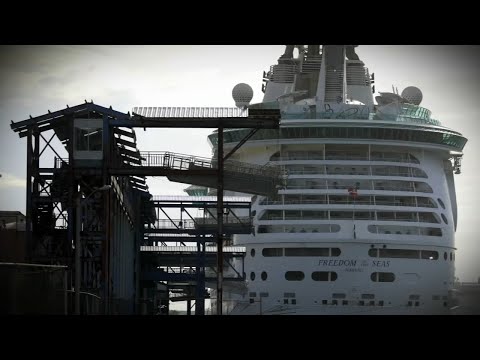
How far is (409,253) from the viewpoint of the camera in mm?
71312

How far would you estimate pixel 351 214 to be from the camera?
7275cm

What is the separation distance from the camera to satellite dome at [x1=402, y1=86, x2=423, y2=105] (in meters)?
83.3

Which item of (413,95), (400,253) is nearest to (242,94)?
(413,95)

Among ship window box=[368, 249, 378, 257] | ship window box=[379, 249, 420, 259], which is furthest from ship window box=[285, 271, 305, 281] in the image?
ship window box=[379, 249, 420, 259]

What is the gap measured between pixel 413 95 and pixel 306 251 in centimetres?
1811

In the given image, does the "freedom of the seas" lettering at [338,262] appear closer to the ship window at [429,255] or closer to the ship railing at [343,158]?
the ship window at [429,255]

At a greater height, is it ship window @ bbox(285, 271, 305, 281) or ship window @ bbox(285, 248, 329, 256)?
ship window @ bbox(285, 248, 329, 256)

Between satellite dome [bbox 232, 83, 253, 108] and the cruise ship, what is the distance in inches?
181

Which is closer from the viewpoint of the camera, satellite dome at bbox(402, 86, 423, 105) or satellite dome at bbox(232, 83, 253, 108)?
satellite dome at bbox(402, 86, 423, 105)

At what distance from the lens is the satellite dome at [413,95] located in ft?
273

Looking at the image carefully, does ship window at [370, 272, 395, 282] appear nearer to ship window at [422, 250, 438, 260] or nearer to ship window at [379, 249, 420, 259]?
ship window at [379, 249, 420, 259]

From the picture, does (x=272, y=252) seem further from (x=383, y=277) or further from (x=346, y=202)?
(x=383, y=277)
